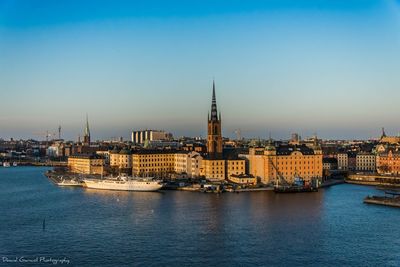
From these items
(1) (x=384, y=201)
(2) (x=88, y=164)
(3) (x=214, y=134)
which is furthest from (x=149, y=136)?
(1) (x=384, y=201)

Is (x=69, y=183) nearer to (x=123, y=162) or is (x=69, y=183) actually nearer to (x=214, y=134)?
(x=123, y=162)

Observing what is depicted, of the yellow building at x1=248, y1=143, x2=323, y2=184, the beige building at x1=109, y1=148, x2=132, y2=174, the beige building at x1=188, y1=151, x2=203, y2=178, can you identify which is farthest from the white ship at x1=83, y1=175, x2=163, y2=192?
the yellow building at x1=248, y1=143, x2=323, y2=184

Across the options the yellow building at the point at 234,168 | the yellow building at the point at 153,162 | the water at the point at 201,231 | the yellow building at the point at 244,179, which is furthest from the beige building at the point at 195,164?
the water at the point at 201,231

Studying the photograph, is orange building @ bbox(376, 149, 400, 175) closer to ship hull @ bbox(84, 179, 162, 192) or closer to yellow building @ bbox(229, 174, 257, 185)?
yellow building @ bbox(229, 174, 257, 185)

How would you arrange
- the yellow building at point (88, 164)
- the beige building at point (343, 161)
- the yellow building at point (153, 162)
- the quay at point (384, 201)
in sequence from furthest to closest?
1. the beige building at point (343, 161)
2. the yellow building at point (88, 164)
3. the yellow building at point (153, 162)
4. the quay at point (384, 201)

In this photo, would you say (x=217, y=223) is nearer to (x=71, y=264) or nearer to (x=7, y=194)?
(x=71, y=264)

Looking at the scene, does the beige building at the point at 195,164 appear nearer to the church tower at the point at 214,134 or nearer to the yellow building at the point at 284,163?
the church tower at the point at 214,134
